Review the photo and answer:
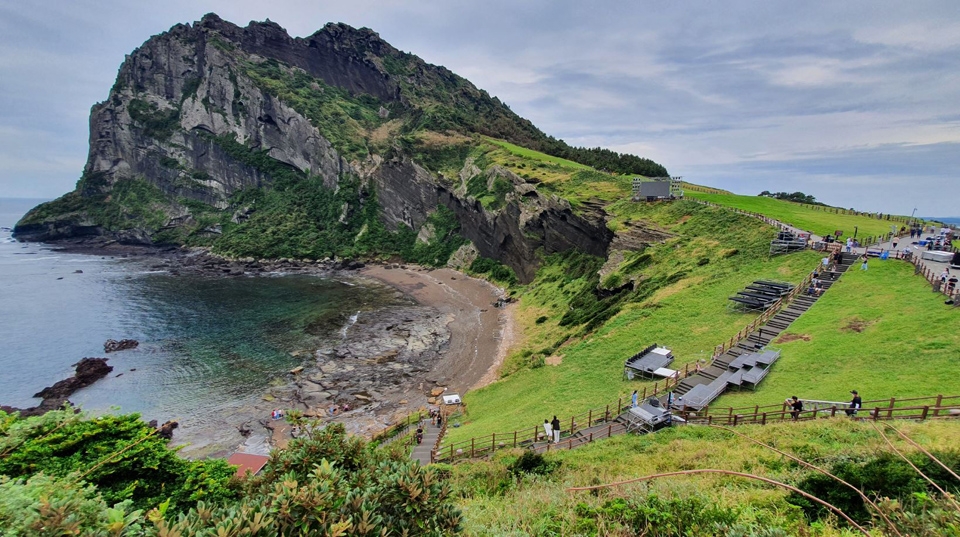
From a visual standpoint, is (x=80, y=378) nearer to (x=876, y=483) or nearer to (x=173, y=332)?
(x=173, y=332)

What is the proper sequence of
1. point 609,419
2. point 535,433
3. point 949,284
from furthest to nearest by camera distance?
point 949,284 < point 609,419 < point 535,433

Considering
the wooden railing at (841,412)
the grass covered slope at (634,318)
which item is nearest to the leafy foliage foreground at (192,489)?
the wooden railing at (841,412)

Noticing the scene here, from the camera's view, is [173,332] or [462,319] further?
[462,319]

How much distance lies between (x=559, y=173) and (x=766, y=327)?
56491mm

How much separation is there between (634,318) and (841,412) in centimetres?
1543

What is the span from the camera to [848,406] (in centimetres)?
1380

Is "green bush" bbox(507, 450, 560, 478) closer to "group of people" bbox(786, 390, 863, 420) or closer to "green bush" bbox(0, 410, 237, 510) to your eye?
"green bush" bbox(0, 410, 237, 510)

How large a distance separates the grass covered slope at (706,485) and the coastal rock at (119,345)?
45.9 meters

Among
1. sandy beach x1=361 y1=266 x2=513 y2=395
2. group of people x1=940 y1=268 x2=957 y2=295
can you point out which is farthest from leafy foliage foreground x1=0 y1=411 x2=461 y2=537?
group of people x1=940 y1=268 x2=957 y2=295

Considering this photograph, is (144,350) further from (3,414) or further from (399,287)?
(3,414)

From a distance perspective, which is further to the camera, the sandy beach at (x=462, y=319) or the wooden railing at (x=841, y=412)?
the sandy beach at (x=462, y=319)

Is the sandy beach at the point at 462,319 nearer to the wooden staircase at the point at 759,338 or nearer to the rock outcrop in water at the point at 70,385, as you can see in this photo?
the wooden staircase at the point at 759,338

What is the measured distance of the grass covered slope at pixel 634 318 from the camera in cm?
2258

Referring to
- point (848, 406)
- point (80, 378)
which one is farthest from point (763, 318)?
point (80, 378)
